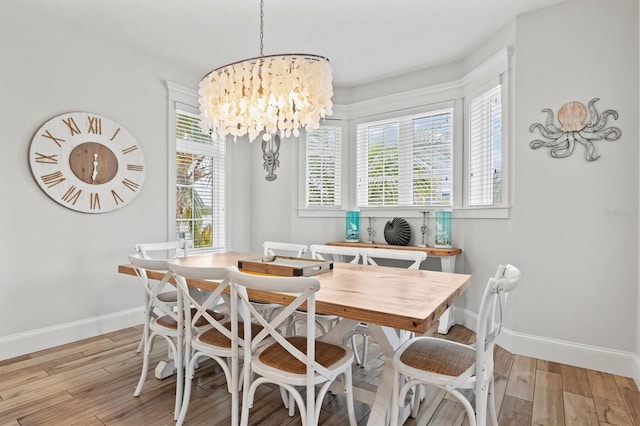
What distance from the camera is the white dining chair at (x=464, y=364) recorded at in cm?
143

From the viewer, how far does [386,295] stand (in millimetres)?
1620

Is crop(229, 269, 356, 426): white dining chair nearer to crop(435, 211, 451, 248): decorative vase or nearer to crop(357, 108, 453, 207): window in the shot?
crop(435, 211, 451, 248): decorative vase

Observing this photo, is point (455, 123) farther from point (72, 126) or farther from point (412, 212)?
point (72, 126)

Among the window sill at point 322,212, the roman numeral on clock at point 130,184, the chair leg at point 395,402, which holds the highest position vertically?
the roman numeral on clock at point 130,184

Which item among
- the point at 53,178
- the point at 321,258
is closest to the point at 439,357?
the point at 321,258

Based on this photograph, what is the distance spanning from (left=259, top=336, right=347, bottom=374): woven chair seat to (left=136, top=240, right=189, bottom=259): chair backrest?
1.67 metres

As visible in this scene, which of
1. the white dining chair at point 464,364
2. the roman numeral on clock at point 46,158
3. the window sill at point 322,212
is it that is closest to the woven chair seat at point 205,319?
the white dining chair at point 464,364

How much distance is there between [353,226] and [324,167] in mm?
829

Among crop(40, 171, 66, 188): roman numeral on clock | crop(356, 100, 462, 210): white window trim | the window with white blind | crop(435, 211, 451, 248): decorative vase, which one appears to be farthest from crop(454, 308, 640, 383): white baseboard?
crop(40, 171, 66, 188): roman numeral on clock

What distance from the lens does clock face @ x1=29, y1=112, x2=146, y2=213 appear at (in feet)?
9.22

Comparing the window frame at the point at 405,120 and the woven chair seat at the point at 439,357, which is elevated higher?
A: the window frame at the point at 405,120

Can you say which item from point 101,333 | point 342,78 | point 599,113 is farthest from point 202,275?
point 342,78

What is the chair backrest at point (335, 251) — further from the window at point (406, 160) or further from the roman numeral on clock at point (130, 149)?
the roman numeral on clock at point (130, 149)

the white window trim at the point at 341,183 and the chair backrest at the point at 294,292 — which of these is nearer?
the chair backrest at the point at 294,292
